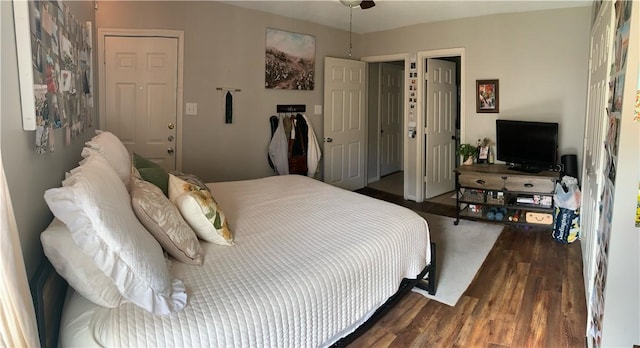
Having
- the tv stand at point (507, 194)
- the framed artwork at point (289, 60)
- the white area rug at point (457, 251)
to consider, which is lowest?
the white area rug at point (457, 251)

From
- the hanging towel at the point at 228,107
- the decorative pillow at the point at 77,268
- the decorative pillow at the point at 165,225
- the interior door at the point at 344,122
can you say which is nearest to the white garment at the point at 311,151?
the interior door at the point at 344,122

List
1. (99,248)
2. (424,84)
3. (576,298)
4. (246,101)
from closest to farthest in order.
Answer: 1. (99,248)
2. (576,298)
3. (246,101)
4. (424,84)

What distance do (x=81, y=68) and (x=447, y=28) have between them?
13.3ft

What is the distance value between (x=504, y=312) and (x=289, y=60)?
3.62 meters

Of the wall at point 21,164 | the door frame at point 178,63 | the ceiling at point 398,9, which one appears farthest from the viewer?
the ceiling at point 398,9

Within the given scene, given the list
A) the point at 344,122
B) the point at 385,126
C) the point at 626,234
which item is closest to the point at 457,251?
the point at 626,234

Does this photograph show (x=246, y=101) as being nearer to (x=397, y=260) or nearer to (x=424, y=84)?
(x=424, y=84)

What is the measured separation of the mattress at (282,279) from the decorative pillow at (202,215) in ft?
0.17

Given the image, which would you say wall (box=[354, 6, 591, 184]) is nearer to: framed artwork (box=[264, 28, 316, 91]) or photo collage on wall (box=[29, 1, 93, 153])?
framed artwork (box=[264, 28, 316, 91])

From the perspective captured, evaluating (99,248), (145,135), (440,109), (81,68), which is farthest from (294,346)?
(440,109)

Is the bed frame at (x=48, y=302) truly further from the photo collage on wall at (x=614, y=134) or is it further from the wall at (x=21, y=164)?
the photo collage on wall at (x=614, y=134)

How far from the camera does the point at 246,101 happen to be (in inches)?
180

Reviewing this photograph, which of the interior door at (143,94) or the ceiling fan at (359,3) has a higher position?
the ceiling fan at (359,3)

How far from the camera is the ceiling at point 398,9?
4.13 meters
